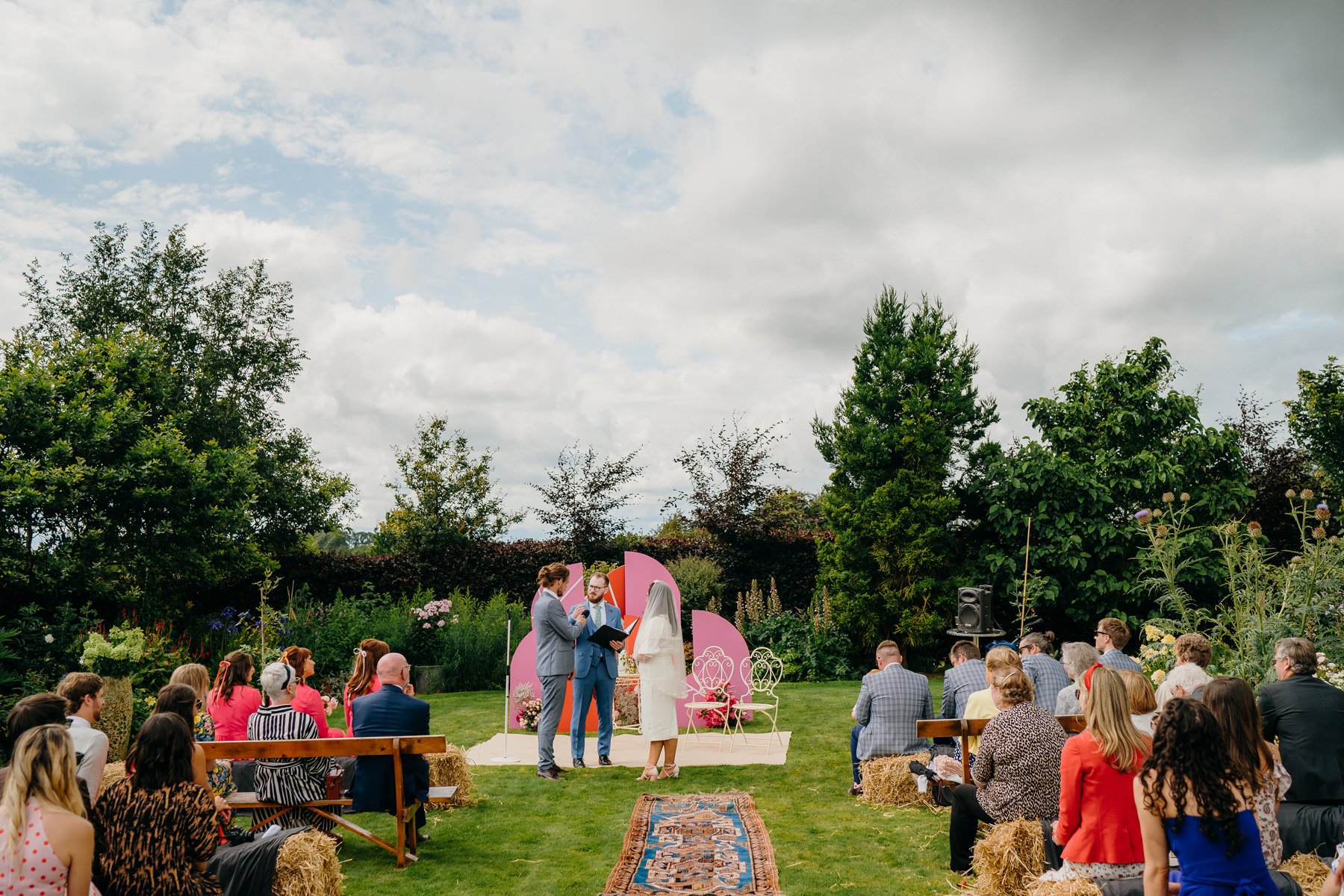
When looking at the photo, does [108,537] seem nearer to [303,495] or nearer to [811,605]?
[303,495]

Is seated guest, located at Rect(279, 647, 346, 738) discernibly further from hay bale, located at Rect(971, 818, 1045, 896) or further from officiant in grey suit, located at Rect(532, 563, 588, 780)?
hay bale, located at Rect(971, 818, 1045, 896)

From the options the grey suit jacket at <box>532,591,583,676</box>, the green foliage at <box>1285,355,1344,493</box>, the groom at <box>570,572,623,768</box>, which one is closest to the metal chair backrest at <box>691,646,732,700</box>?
the groom at <box>570,572,623,768</box>

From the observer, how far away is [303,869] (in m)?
4.29

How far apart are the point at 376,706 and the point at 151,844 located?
7.19 feet

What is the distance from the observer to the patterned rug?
500cm

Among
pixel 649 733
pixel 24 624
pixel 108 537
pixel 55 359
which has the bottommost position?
pixel 649 733

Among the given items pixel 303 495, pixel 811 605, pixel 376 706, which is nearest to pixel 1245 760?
pixel 376 706

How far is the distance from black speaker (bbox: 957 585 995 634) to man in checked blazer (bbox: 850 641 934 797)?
4876mm

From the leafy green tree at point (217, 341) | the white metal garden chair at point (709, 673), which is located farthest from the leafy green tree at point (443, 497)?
the white metal garden chair at point (709, 673)

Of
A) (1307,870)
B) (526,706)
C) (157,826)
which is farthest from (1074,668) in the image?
(526,706)

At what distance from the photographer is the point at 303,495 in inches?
749

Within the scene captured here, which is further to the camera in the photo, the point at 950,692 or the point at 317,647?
the point at 317,647

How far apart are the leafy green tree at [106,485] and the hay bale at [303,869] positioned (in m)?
7.45

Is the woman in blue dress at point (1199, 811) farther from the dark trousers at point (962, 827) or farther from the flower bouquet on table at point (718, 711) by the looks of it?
the flower bouquet on table at point (718, 711)
